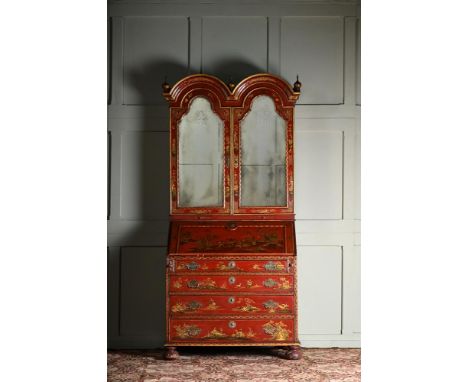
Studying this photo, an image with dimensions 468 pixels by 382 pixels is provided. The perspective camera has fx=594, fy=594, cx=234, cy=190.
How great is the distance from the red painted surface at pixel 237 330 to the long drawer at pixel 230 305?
6cm

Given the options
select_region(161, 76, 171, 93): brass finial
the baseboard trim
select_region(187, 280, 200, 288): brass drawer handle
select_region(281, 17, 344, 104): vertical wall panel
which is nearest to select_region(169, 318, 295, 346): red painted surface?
select_region(187, 280, 200, 288): brass drawer handle

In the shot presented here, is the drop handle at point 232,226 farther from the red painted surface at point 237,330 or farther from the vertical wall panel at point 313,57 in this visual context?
the vertical wall panel at point 313,57

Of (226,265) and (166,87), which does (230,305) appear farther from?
(166,87)

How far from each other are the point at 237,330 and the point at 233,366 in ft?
0.84

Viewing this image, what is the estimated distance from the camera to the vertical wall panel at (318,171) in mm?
5035

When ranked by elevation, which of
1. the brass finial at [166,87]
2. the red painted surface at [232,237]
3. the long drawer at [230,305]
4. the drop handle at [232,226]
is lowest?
the long drawer at [230,305]

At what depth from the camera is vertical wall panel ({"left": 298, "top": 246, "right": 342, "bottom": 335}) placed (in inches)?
197

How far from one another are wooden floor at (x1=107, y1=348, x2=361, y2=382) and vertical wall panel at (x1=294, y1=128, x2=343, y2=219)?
1.20m

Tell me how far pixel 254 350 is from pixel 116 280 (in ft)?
4.21

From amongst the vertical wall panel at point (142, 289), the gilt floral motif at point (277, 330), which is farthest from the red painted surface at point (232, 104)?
the gilt floral motif at point (277, 330)

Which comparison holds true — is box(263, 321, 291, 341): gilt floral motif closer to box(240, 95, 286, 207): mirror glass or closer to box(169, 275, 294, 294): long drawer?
box(169, 275, 294, 294): long drawer

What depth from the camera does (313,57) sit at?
504cm
